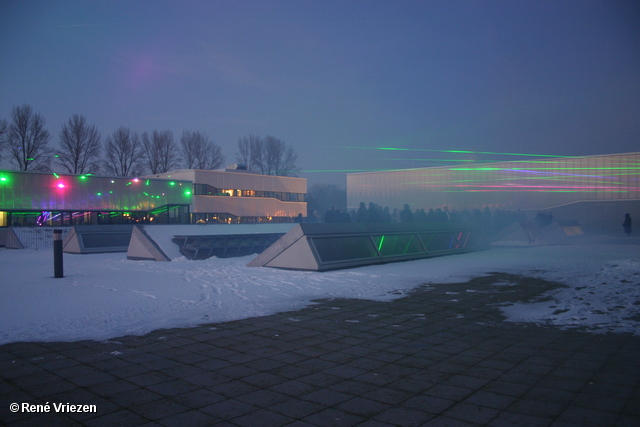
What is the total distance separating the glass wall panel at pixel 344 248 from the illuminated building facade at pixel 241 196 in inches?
1297

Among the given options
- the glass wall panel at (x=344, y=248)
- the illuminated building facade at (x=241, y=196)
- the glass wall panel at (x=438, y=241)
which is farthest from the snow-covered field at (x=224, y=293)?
the illuminated building facade at (x=241, y=196)

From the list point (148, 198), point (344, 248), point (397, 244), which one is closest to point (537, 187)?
point (397, 244)

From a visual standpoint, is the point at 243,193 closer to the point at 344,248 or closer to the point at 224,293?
the point at 344,248

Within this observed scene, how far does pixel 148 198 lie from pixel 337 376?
42.5 meters

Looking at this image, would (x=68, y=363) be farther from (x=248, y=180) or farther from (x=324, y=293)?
(x=248, y=180)

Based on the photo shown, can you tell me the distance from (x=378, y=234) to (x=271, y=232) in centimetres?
594

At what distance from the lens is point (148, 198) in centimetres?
4275

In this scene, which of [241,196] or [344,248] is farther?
[241,196]

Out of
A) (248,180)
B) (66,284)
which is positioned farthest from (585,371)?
(248,180)

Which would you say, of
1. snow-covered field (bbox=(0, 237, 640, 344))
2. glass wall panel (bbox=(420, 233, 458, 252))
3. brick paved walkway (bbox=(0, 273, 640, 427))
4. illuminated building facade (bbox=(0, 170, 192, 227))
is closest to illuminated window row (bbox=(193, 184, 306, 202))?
illuminated building facade (bbox=(0, 170, 192, 227))

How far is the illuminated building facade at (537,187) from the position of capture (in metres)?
37.5

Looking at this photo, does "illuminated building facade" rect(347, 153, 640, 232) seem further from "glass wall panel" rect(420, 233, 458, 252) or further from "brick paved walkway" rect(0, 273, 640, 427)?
"brick paved walkway" rect(0, 273, 640, 427)

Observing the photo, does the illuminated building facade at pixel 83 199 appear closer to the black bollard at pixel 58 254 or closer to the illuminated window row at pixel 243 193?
the illuminated window row at pixel 243 193

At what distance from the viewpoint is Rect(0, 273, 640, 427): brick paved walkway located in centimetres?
315
